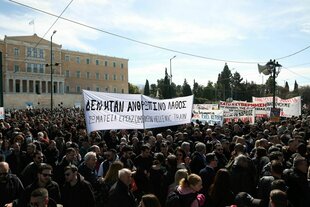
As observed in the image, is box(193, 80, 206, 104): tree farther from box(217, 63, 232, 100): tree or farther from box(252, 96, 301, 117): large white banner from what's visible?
box(252, 96, 301, 117): large white banner

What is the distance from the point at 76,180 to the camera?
213 inches

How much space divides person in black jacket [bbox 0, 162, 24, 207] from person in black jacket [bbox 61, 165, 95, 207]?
33.2 inches

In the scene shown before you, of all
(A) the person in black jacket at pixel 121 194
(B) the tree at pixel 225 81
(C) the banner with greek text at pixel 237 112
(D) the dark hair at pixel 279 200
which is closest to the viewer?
(D) the dark hair at pixel 279 200

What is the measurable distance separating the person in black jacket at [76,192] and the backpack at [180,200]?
136 cm

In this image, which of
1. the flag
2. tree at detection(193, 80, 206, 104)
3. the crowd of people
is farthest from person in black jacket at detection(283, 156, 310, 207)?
tree at detection(193, 80, 206, 104)

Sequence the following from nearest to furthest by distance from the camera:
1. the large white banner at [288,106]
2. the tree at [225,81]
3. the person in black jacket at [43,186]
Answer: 1. the person in black jacket at [43,186]
2. the large white banner at [288,106]
3. the tree at [225,81]

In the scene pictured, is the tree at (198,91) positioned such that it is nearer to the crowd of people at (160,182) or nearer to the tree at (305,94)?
the tree at (305,94)

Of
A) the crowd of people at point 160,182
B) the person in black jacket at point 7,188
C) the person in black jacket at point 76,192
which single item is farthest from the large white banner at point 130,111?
the person in black jacket at point 76,192

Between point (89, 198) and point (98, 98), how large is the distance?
5856mm

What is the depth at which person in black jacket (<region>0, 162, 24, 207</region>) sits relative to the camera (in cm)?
564

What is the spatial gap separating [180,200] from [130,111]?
277 inches

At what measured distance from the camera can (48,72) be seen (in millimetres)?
93750

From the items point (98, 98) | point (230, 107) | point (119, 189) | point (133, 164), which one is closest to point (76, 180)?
point (119, 189)

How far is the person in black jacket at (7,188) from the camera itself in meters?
5.64
